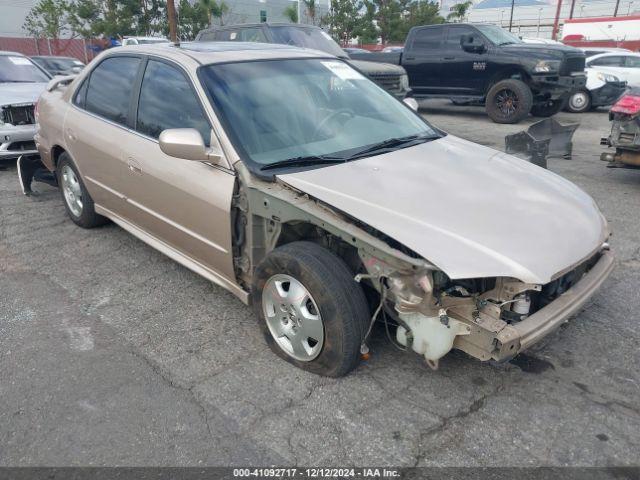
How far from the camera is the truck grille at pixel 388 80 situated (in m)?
9.49

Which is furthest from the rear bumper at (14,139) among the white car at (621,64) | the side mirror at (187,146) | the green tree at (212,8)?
the green tree at (212,8)

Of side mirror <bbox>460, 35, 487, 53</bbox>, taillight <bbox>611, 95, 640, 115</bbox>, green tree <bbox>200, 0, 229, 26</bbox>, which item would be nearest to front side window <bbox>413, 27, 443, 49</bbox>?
side mirror <bbox>460, 35, 487, 53</bbox>

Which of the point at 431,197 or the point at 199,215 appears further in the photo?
the point at 199,215

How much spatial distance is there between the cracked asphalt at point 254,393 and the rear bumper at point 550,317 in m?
0.43

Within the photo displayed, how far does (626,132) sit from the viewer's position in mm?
6043

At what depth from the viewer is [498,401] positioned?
2656 millimetres

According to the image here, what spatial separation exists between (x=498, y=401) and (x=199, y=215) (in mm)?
2007

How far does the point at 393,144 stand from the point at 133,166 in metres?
1.83

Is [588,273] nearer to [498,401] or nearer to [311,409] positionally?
[498,401]

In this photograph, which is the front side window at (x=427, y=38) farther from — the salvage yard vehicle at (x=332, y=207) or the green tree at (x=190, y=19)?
the green tree at (x=190, y=19)

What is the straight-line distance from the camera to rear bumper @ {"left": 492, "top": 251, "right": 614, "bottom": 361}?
2.27 metres

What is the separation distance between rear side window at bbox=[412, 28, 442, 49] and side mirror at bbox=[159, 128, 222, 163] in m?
10.2

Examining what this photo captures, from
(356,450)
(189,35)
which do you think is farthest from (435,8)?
(356,450)

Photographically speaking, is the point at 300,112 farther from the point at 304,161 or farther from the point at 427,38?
the point at 427,38
